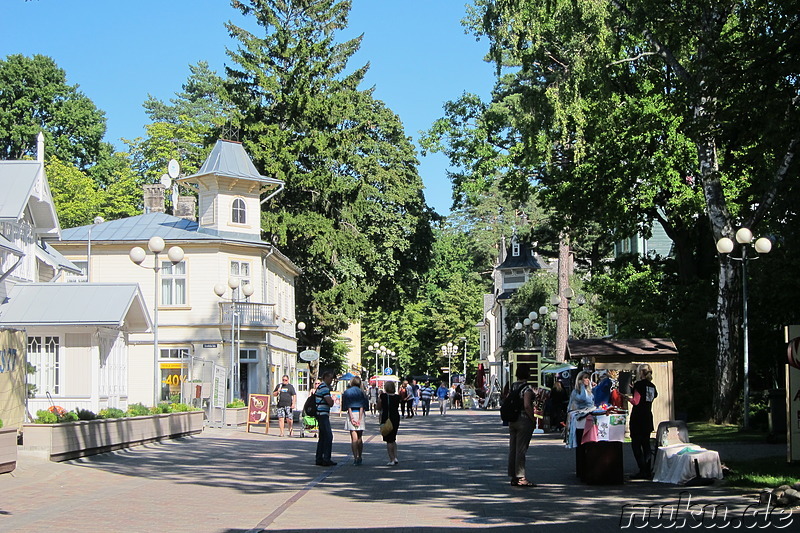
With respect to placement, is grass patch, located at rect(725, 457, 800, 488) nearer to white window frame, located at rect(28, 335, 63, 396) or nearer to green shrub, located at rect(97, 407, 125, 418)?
green shrub, located at rect(97, 407, 125, 418)

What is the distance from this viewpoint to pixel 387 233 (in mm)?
57156

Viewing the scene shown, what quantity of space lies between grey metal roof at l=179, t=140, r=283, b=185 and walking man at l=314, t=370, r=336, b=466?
26.1 meters

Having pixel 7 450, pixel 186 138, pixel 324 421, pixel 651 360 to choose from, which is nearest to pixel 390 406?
pixel 324 421

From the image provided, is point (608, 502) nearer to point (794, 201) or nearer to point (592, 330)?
point (794, 201)

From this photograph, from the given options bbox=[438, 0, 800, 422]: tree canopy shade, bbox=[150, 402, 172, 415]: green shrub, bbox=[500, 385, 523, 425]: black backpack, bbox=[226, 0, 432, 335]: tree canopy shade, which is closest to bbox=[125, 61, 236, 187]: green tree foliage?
bbox=[226, 0, 432, 335]: tree canopy shade

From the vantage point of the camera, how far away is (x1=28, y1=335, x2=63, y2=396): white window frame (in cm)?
2719

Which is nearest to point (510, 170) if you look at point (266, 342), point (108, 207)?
point (266, 342)

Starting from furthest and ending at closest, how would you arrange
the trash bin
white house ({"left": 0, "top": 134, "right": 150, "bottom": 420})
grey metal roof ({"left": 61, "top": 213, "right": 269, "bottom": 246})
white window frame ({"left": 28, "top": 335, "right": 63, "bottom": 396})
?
1. grey metal roof ({"left": 61, "top": 213, "right": 269, "bottom": 246})
2. white house ({"left": 0, "top": 134, "right": 150, "bottom": 420})
3. white window frame ({"left": 28, "top": 335, "right": 63, "bottom": 396})
4. the trash bin

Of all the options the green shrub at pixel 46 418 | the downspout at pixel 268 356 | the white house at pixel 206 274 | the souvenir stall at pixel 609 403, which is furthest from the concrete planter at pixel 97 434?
the downspout at pixel 268 356

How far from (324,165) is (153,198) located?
8556 millimetres

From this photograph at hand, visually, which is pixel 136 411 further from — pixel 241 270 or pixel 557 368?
pixel 241 270

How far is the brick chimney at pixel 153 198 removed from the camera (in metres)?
53.5

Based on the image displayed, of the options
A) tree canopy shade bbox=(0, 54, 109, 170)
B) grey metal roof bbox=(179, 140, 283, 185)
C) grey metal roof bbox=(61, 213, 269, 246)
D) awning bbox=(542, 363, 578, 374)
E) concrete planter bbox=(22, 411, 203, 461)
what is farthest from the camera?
tree canopy shade bbox=(0, 54, 109, 170)

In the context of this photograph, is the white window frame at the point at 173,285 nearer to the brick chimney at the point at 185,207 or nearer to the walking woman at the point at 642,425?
the brick chimney at the point at 185,207
